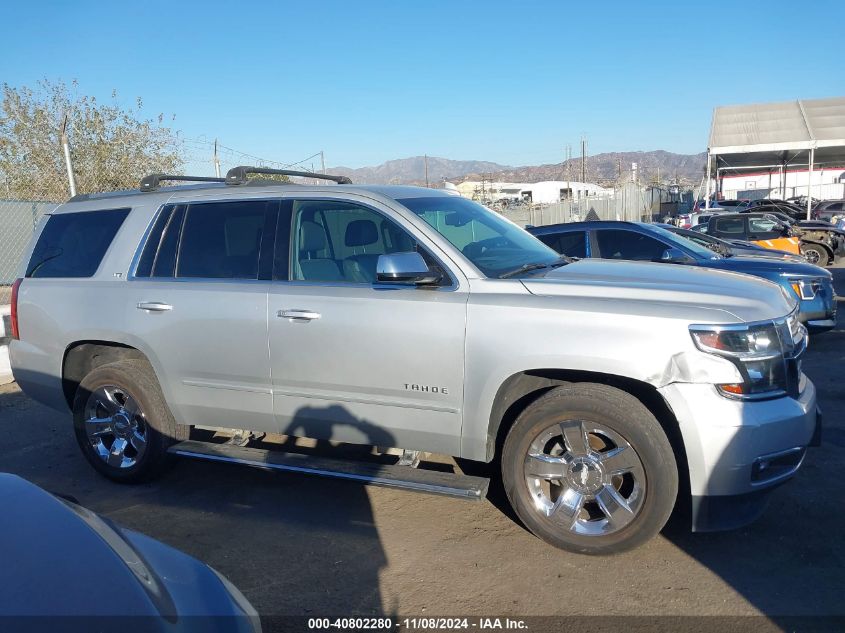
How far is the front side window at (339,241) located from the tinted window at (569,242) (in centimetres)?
451

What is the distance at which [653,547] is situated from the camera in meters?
3.96

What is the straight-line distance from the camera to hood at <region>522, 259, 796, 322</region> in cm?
366

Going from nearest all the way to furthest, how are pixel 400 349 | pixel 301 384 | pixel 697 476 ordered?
pixel 697 476 → pixel 400 349 → pixel 301 384

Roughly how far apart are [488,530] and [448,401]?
34.2 inches

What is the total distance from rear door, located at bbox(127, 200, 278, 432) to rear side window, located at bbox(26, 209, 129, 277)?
42cm

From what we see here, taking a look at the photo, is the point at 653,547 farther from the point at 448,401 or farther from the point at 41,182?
the point at 41,182

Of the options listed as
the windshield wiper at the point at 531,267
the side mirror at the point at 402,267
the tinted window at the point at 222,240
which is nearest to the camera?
the side mirror at the point at 402,267

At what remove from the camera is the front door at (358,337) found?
158 inches

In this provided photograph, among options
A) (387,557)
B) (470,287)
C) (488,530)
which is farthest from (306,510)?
(470,287)

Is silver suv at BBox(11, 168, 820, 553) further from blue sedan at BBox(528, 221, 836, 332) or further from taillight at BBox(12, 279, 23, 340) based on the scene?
blue sedan at BBox(528, 221, 836, 332)

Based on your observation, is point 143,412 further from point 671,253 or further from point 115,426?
point 671,253

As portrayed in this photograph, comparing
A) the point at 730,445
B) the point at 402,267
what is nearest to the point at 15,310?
the point at 402,267

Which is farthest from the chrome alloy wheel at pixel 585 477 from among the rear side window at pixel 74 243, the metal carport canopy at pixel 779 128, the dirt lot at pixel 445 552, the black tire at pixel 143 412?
the metal carport canopy at pixel 779 128

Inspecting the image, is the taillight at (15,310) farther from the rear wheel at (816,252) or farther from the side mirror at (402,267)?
the rear wheel at (816,252)
